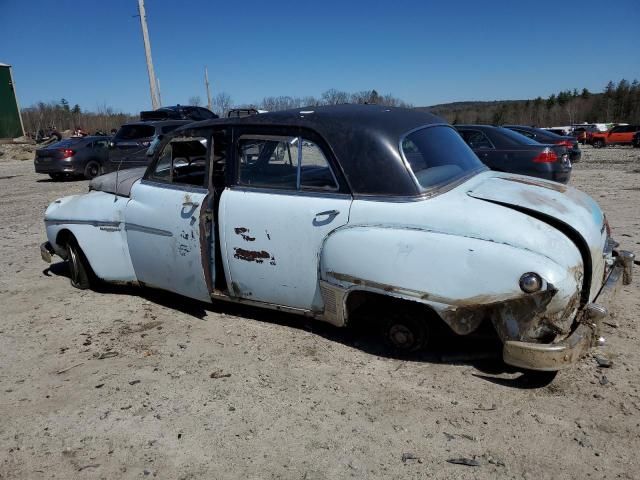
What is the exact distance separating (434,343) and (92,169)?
1503 centimetres

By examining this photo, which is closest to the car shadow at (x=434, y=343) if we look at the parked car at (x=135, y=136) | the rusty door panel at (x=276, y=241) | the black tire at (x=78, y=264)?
the rusty door panel at (x=276, y=241)

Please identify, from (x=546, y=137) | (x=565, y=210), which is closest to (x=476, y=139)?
(x=546, y=137)

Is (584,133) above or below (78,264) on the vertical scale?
below

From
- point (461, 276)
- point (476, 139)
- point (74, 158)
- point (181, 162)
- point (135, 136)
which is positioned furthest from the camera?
point (74, 158)

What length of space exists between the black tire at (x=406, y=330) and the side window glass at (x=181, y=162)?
6.55 feet

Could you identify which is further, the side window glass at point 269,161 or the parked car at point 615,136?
the parked car at point 615,136

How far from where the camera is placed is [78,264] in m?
5.04

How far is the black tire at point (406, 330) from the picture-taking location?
3291 mm

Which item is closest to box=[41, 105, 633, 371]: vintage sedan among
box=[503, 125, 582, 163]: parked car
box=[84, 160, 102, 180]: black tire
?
box=[503, 125, 582, 163]: parked car

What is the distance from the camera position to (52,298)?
4996 mm

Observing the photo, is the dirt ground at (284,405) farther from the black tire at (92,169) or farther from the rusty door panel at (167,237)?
the black tire at (92,169)

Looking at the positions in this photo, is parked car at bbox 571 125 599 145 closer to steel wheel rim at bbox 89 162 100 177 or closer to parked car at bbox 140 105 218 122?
parked car at bbox 140 105 218 122

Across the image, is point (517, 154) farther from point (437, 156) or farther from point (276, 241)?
point (276, 241)

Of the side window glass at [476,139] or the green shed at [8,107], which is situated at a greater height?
the green shed at [8,107]
